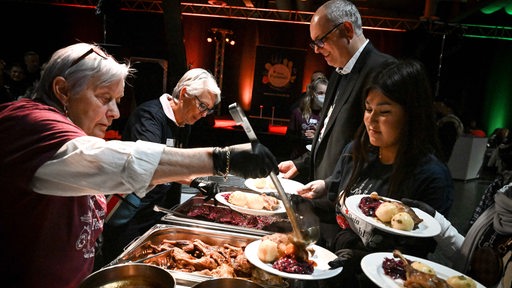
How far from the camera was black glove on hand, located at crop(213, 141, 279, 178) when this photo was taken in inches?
48.6

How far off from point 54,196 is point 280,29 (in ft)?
30.8

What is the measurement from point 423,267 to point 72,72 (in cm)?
142

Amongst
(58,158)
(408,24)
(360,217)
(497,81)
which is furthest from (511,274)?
(497,81)

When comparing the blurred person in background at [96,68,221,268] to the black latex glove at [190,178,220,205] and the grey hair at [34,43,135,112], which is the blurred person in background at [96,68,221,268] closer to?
the black latex glove at [190,178,220,205]

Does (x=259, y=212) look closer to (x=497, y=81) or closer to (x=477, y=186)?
(x=477, y=186)

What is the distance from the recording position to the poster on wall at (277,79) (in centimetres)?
1005

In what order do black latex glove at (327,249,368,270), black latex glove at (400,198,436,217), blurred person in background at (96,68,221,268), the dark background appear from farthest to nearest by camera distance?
the dark background < blurred person in background at (96,68,221,268) < black latex glove at (400,198,436,217) < black latex glove at (327,249,368,270)

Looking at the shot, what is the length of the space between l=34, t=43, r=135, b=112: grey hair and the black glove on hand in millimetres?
557

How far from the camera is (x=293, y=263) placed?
1.45 meters

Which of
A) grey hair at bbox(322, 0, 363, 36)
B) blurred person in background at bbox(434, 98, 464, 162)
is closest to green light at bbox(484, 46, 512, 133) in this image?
blurred person in background at bbox(434, 98, 464, 162)

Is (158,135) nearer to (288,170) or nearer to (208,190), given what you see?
(208,190)

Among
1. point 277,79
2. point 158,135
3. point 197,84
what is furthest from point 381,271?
point 277,79

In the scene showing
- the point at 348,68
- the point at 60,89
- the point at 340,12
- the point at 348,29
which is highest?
the point at 340,12

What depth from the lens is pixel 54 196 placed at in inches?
49.3
